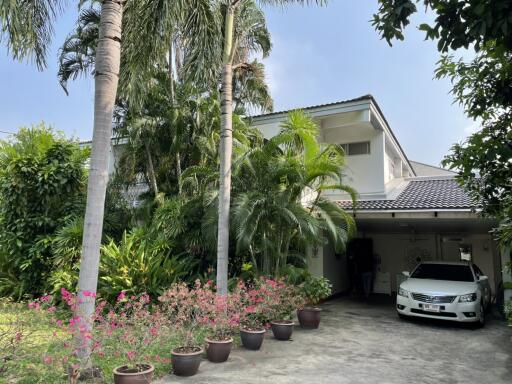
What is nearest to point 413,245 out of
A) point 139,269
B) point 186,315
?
point 139,269

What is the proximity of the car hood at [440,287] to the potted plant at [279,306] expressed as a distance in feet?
11.4

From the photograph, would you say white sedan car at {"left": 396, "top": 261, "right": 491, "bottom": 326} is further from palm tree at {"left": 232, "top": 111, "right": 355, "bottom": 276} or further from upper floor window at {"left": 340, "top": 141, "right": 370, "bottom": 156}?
upper floor window at {"left": 340, "top": 141, "right": 370, "bottom": 156}

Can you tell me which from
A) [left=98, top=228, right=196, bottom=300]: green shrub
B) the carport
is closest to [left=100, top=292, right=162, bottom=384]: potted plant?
[left=98, top=228, right=196, bottom=300]: green shrub

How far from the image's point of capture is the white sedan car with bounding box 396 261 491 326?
9.05 metres

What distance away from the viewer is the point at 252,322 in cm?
736

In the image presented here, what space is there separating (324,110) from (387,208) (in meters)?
3.92

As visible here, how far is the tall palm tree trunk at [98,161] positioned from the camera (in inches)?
206

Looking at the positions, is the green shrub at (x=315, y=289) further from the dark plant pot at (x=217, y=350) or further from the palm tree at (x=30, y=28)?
the palm tree at (x=30, y=28)

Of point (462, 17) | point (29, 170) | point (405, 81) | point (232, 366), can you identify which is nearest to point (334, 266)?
point (405, 81)

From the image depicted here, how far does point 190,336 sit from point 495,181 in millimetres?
Answer: 5088

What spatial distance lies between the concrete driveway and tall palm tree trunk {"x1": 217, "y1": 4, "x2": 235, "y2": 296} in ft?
5.26

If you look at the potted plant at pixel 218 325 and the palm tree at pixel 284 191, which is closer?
the potted plant at pixel 218 325

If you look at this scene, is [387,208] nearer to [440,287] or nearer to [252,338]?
[440,287]

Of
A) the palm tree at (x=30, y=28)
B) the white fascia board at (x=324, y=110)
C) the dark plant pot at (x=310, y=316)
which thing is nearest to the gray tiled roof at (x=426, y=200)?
the white fascia board at (x=324, y=110)
